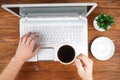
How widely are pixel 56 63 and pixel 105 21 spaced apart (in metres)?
0.27

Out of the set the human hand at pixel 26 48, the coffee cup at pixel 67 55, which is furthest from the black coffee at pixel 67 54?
the human hand at pixel 26 48

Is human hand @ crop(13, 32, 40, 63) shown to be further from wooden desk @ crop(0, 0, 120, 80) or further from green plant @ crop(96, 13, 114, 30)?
green plant @ crop(96, 13, 114, 30)

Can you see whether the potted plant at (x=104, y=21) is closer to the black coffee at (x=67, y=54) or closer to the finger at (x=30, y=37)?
the black coffee at (x=67, y=54)

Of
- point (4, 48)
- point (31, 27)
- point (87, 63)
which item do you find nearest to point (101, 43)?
point (87, 63)

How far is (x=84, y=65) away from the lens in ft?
3.56

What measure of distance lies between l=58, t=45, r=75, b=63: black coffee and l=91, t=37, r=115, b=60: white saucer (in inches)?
4.8

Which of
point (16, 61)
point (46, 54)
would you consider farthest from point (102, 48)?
point (16, 61)

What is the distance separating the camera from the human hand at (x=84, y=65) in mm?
1068

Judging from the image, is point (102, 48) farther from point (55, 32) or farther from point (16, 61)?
point (16, 61)

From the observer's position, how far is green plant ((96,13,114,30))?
1.16 m

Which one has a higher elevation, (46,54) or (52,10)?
(52,10)

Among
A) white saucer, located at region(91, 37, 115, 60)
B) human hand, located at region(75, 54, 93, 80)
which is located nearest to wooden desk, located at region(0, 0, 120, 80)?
white saucer, located at region(91, 37, 115, 60)

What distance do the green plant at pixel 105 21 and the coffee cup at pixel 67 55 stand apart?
0.53 ft

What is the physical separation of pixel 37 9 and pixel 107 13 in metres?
0.32
